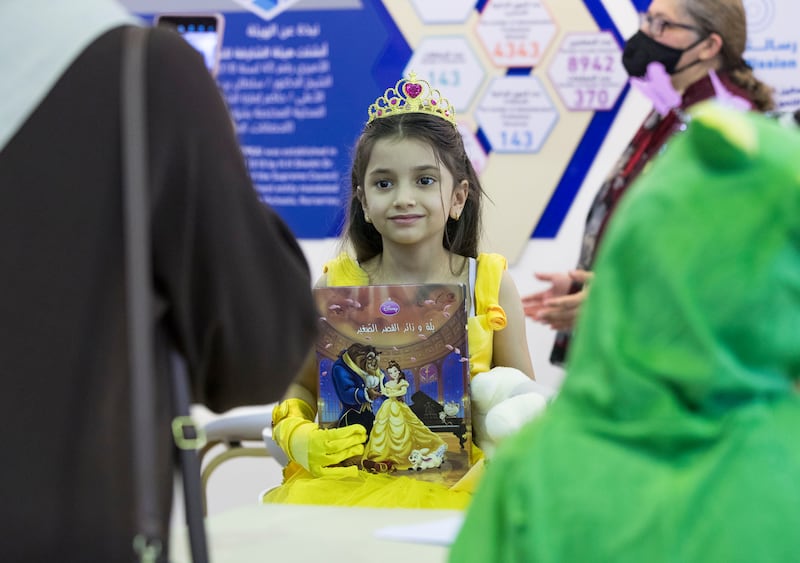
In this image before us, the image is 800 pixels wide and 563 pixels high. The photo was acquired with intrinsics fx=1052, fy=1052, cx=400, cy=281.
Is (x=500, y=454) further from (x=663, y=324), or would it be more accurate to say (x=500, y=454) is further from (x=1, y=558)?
(x=1, y=558)

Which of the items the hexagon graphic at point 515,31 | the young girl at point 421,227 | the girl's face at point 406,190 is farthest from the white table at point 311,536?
the hexagon graphic at point 515,31

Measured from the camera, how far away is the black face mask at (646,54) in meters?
2.86

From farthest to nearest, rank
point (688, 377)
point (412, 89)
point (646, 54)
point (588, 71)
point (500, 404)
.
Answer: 1. point (588, 71)
2. point (646, 54)
3. point (412, 89)
4. point (500, 404)
5. point (688, 377)

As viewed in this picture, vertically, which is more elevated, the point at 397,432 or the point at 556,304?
the point at 397,432

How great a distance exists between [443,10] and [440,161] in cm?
129

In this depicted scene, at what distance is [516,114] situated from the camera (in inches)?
122

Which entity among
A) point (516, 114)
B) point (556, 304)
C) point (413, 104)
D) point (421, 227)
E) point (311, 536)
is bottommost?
point (556, 304)

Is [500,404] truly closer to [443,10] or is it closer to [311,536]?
[311,536]

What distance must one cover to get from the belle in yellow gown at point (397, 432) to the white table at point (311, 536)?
15 centimetres

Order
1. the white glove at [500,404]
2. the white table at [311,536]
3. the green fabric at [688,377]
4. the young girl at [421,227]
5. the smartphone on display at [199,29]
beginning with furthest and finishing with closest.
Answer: the smartphone on display at [199,29]
the young girl at [421,227]
the white glove at [500,404]
the white table at [311,536]
the green fabric at [688,377]

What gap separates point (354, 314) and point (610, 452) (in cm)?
97

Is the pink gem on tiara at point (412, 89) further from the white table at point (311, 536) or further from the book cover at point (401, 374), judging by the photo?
the white table at point (311, 536)

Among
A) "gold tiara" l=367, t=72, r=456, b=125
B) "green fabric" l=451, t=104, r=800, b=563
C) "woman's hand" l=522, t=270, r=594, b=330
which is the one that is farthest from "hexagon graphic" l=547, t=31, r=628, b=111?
"green fabric" l=451, t=104, r=800, b=563

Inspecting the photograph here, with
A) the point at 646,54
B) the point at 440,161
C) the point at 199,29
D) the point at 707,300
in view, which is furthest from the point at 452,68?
the point at 707,300
